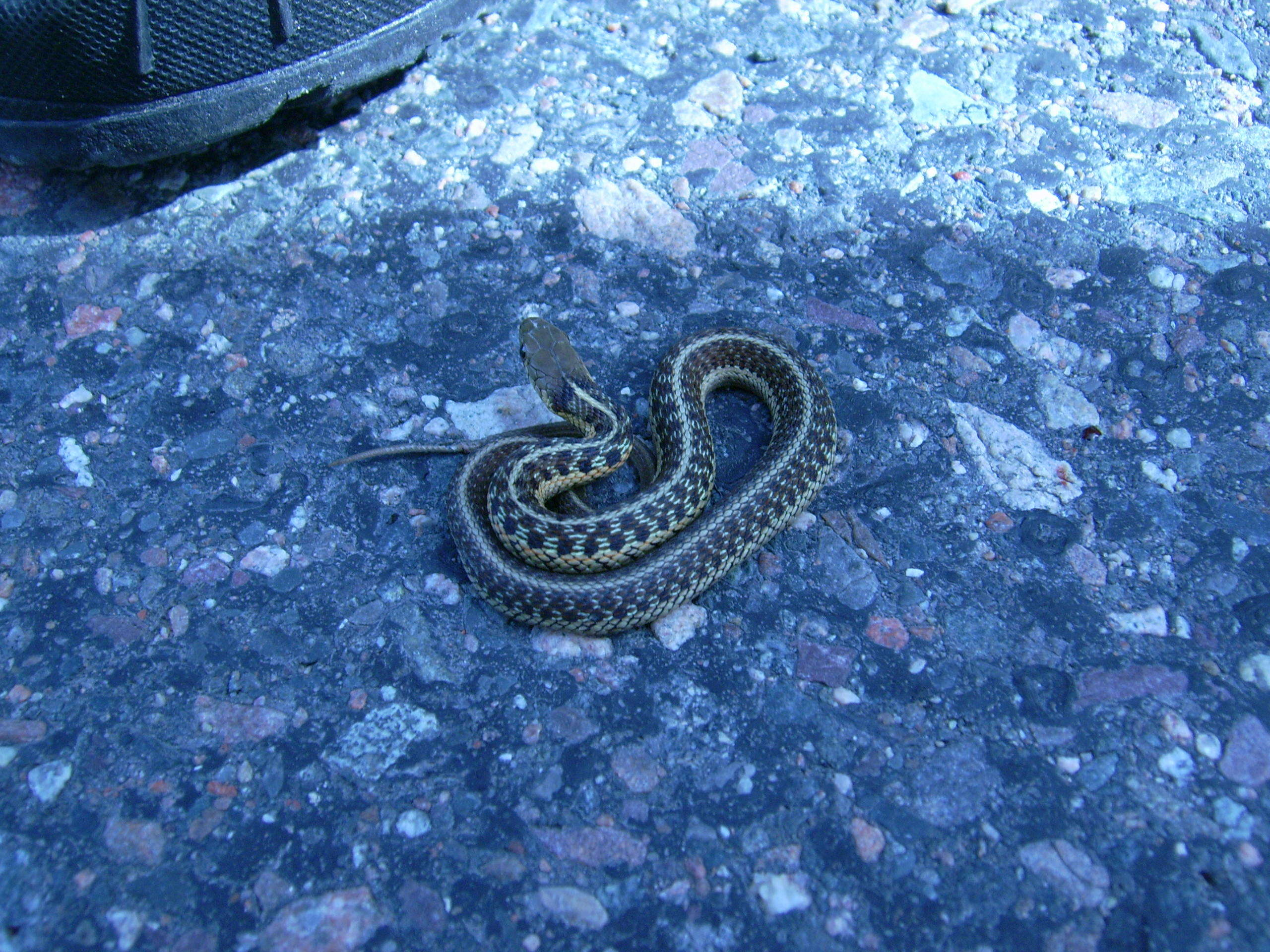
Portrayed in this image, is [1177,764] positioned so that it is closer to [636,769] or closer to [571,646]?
[636,769]

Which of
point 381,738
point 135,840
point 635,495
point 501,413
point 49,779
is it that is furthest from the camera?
point 501,413

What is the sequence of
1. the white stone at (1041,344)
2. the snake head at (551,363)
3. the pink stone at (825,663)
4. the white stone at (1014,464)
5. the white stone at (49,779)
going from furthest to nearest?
the white stone at (1041,344) < the snake head at (551,363) < the white stone at (1014,464) < the pink stone at (825,663) < the white stone at (49,779)

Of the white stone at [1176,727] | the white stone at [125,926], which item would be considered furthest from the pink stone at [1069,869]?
the white stone at [125,926]

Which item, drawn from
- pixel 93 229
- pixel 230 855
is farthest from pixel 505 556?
pixel 93 229

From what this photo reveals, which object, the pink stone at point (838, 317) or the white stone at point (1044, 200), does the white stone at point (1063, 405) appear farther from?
the white stone at point (1044, 200)

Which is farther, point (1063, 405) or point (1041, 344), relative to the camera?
point (1041, 344)

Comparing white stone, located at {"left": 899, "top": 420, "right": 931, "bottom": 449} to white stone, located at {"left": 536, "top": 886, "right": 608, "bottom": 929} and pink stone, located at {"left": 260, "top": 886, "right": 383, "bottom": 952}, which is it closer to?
white stone, located at {"left": 536, "top": 886, "right": 608, "bottom": 929}

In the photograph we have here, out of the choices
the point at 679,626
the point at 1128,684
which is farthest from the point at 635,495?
the point at 1128,684
